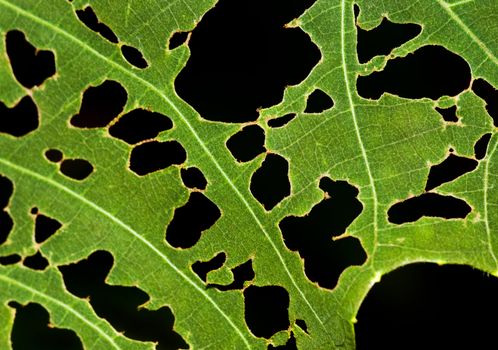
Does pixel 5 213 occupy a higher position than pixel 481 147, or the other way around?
pixel 5 213

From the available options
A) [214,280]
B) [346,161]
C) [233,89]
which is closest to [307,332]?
[214,280]

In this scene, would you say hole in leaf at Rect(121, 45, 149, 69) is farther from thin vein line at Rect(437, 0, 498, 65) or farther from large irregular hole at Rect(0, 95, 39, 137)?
thin vein line at Rect(437, 0, 498, 65)

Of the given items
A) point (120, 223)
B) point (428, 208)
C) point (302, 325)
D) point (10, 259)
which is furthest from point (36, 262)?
point (428, 208)

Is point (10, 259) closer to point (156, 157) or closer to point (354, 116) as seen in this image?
point (156, 157)

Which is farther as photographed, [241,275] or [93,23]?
[241,275]

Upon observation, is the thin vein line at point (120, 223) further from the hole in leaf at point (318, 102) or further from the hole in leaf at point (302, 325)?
the hole in leaf at point (318, 102)

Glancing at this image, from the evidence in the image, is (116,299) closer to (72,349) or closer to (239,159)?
(72,349)

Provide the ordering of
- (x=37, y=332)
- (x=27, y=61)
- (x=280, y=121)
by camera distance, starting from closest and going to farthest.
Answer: (x=27, y=61)
(x=280, y=121)
(x=37, y=332)
